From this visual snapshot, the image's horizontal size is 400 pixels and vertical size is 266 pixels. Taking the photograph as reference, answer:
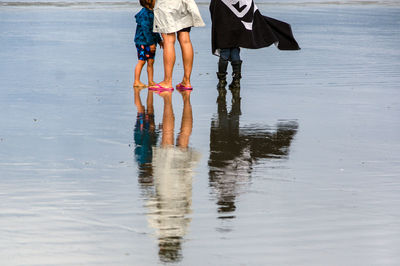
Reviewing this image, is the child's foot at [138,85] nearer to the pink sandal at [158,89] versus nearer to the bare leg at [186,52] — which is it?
the pink sandal at [158,89]

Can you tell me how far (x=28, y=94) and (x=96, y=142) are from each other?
343cm

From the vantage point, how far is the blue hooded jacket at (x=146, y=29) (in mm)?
12945

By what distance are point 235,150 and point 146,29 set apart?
4.77 metres

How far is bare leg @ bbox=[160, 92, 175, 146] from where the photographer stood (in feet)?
29.7

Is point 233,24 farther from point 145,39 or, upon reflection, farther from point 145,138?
point 145,138

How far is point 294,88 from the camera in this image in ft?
42.2

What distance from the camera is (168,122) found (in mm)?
10133

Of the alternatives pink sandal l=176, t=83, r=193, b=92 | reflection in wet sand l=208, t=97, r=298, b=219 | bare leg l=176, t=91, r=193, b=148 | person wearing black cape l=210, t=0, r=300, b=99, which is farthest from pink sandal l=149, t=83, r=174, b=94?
reflection in wet sand l=208, t=97, r=298, b=219

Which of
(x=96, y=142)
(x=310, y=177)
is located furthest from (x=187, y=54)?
(x=310, y=177)

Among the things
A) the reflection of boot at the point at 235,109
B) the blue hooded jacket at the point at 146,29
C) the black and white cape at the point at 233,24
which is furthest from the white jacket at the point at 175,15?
the reflection of boot at the point at 235,109

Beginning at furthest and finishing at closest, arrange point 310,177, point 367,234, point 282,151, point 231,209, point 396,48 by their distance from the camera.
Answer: point 396,48, point 282,151, point 310,177, point 231,209, point 367,234

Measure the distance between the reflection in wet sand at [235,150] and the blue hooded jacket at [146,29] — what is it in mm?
2290

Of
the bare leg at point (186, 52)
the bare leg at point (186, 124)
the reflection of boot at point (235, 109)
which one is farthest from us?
the bare leg at point (186, 52)

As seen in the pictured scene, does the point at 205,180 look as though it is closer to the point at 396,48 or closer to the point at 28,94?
the point at 28,94
